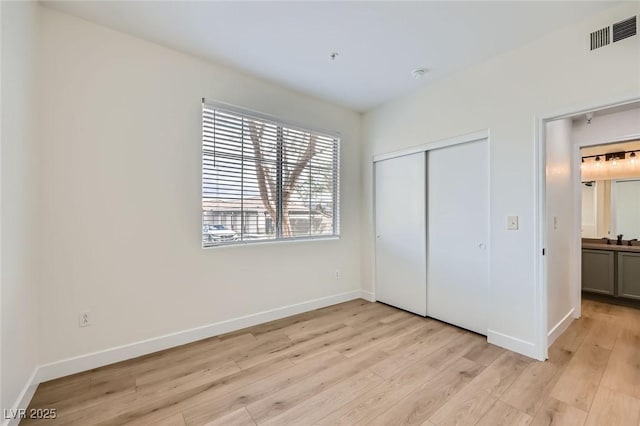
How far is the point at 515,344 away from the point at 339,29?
315 centimetres

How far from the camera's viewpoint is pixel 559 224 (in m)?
2.92

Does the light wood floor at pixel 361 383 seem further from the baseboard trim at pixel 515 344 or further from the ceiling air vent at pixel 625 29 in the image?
the ceiling air vent at pixel 625 29

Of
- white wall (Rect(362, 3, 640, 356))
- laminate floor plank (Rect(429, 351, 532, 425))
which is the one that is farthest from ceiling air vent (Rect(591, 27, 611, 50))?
laminate floor plank (Rect(429, 351, 532, 425))

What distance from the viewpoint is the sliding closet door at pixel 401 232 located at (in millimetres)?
3385

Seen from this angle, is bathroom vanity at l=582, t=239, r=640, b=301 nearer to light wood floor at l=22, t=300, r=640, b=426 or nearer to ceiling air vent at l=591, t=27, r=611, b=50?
light wood floor at l=22, t=300, r=640, b=426

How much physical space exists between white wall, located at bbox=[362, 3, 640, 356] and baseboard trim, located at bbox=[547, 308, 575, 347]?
38 cm

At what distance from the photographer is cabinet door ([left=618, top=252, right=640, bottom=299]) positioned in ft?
12.1

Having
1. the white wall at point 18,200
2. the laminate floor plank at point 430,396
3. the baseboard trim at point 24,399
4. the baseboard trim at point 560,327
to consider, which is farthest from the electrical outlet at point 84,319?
the baseboard trim at point 560,327

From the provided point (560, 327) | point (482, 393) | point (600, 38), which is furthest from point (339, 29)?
point (560, 327)

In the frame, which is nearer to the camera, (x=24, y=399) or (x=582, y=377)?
(x=24, y=399)

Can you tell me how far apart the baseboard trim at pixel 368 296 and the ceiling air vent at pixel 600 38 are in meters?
3.33

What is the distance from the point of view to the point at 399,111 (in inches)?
140

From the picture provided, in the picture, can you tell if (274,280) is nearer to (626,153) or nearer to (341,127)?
(341,127)

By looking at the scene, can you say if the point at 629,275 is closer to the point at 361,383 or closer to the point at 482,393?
the point at 482,393
